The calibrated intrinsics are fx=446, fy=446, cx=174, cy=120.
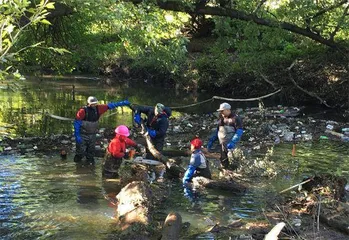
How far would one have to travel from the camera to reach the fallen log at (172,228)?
22.5 ft

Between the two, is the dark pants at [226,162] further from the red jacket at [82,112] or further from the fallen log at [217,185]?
the red jacket at [82,112]

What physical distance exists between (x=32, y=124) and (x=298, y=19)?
1185cm

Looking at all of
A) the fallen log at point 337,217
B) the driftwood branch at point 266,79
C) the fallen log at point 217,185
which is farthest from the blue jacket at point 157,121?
the driftwood branch at point 266,79

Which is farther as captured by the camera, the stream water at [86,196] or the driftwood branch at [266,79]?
the driftwood branch at [266,79]

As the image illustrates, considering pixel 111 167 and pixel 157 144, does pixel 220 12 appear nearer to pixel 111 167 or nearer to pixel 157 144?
pixel 157 144

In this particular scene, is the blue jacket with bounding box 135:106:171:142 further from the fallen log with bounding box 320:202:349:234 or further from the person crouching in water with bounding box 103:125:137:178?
the fallen log with bounding box 320:202:349:234

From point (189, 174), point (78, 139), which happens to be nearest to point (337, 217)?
point (189, 174)

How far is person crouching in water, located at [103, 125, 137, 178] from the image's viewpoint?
10609mm

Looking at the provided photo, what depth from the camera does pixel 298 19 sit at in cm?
1725

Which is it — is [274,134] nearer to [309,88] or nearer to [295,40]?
[309,88]

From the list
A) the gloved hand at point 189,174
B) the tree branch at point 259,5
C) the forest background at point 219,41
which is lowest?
the gloved hand at point 189,174

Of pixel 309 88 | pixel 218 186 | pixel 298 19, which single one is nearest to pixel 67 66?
pixel 298 19

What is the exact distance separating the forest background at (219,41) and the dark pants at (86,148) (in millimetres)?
2703

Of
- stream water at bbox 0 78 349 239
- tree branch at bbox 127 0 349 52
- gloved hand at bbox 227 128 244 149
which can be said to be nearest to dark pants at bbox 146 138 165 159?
stream water at bbox 0 78 349 239
